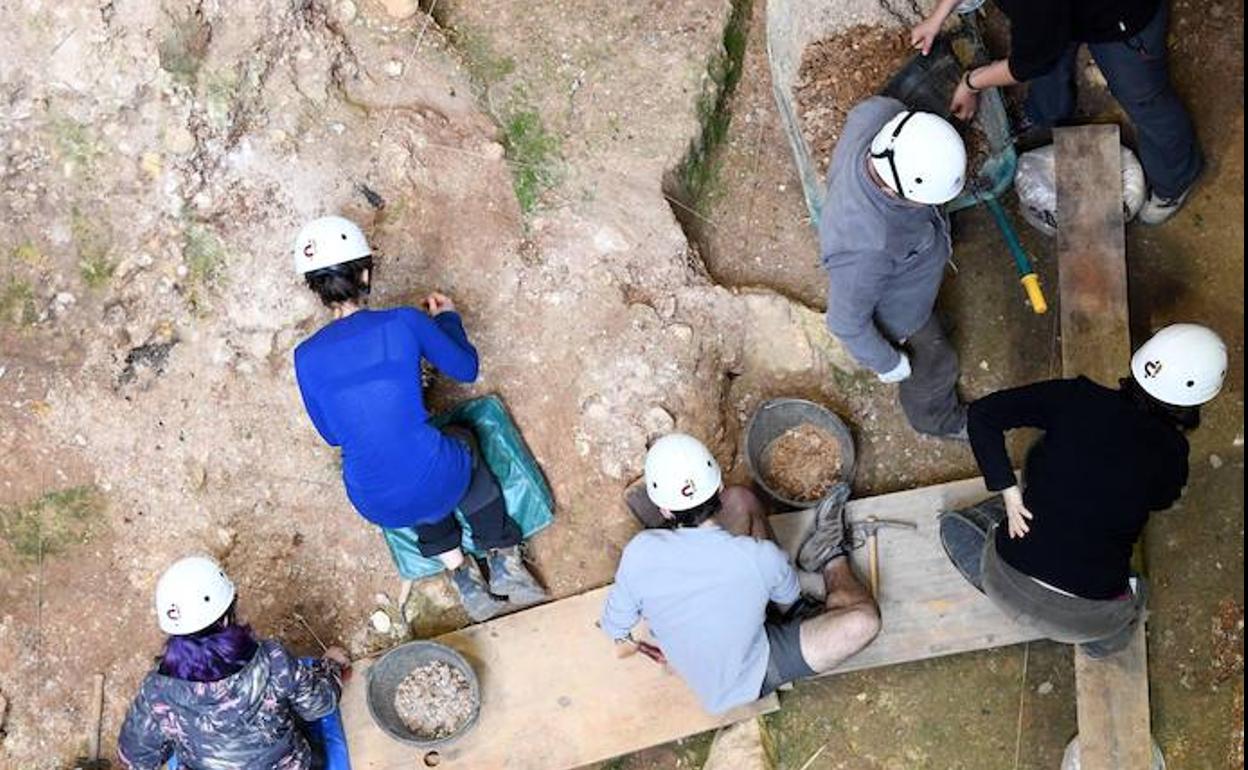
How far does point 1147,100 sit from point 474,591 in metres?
3.42

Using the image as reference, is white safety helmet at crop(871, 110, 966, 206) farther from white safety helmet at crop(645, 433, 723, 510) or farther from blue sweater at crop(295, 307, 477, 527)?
blue sweater at crop(295, 307, 477, 527)

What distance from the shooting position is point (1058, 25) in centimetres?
456

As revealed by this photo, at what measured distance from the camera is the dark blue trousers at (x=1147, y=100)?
4.96 meters

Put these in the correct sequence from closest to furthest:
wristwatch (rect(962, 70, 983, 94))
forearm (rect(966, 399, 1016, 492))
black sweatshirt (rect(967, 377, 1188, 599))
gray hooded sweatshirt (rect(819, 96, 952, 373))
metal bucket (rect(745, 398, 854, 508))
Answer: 1. black sweatshirt (rect(967, 377, 1188, 599))
2. gray hooded sweatshirt (rect(819, 96, 952, 373))
3. forearm (rect(966, 399, 1016, 492))
4. wristwatch (rect(962, 70, 983, 94))
5. metal bucket (rect(745, 398, 854, 508))

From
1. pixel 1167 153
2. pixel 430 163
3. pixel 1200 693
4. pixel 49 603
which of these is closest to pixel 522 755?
pixel 49 603

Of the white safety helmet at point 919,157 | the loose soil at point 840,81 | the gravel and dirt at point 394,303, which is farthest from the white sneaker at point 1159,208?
the white safety helmet at point 919,157

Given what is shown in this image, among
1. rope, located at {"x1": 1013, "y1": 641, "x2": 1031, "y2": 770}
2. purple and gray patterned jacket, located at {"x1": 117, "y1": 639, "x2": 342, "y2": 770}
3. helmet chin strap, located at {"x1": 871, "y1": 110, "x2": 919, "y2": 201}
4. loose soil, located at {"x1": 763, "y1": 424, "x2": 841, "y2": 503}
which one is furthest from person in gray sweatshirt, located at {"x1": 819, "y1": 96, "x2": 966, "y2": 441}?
purple and gray patterned jacket, located at {"x1": 117, "y1": 639, "x2": 342, "y2": 770}

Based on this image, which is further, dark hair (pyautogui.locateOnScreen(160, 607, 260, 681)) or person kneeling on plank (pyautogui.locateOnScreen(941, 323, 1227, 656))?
dark hair (pyautogui.locateOnScreen(160, 607, 260, 681))

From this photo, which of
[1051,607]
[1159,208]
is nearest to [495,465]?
[1051,607]

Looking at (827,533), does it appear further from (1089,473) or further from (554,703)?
(554,703)

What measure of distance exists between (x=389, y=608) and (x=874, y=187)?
2718mm

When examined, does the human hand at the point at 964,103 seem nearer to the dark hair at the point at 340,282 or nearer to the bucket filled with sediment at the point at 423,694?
the dark hair at the point at 340,282

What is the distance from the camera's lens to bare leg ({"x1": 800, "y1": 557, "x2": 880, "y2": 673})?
5.08 metres

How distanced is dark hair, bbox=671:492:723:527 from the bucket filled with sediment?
1.21 meters
